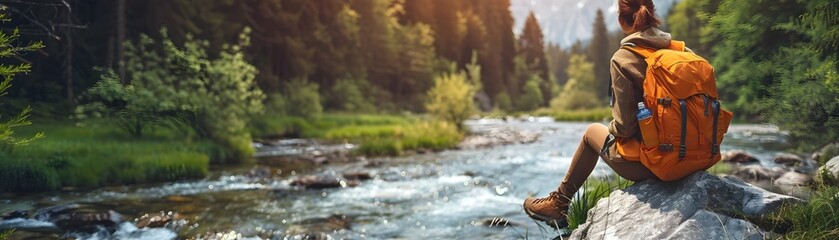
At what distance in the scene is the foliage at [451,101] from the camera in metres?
28.6

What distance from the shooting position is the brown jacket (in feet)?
12.2

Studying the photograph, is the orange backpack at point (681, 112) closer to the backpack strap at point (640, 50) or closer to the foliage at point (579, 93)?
the backpack strap at point (640, 50)

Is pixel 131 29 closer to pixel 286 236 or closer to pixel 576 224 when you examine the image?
pixel 286 236

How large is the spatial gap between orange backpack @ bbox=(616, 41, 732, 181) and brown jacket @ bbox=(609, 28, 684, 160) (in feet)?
0.32

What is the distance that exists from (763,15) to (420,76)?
188ft

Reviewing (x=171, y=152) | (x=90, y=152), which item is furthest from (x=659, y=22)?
(x=171, y=152)

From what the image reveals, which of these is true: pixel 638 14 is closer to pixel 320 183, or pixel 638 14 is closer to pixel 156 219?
pixel 156 219

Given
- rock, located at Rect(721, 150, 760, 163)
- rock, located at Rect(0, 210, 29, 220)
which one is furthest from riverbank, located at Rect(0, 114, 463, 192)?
rock, located at Rect(721, 150, 760, 163)

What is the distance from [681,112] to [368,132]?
85.9ft

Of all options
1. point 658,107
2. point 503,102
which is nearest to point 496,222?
point 658,107

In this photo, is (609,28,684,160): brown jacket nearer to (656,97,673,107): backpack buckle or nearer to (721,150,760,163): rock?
(656,97,673,107): backpack buckle

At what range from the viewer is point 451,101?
2873cm

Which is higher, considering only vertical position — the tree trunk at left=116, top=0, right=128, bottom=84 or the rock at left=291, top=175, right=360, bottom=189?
the tree trunk at left=116, top=0, right=128, bottom=84

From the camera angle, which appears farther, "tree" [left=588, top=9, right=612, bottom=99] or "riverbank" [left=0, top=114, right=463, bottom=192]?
"tree" [left=588, top=9, right=612, bottom=99]
